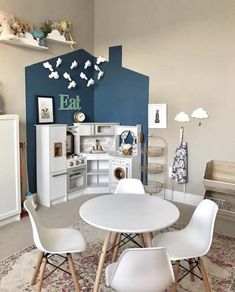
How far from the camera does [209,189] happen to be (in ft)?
12.5

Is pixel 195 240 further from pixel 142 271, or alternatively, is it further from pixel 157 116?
pixel 157 116

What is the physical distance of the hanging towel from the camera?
4230 mm

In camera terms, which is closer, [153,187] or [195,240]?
[195,240]

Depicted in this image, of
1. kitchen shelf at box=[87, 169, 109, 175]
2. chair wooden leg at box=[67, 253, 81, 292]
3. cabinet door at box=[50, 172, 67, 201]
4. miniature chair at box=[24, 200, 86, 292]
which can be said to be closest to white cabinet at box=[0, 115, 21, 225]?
cabinet door at box=[50, 172, 67, 201]

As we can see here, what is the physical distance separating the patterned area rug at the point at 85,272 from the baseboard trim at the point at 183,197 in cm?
131

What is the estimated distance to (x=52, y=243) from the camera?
212 cm

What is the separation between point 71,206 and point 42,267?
2.16 m

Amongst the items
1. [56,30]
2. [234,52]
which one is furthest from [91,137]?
[234,52]

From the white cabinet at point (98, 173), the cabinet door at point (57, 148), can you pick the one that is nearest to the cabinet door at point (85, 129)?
the white cabinet at point (98, 173)

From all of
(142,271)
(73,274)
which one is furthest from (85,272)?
(142,271)

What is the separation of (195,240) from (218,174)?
2056mm

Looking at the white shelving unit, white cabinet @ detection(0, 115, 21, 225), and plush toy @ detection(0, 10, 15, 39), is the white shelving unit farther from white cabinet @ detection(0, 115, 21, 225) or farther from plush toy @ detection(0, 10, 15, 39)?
plush toy @ detection(0, 10, 15, 39)

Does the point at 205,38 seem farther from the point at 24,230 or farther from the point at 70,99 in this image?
the point at 24,230

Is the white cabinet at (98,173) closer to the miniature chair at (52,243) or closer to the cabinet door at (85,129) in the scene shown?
the cabinet door at (85,129)
